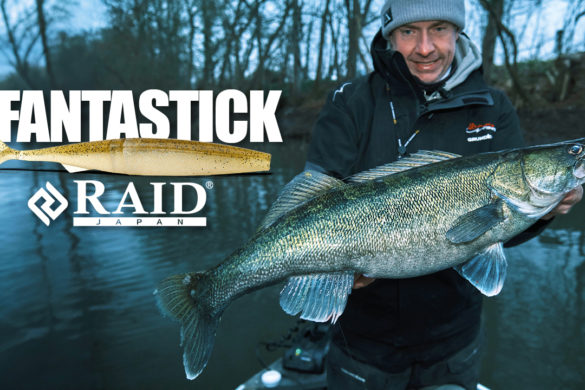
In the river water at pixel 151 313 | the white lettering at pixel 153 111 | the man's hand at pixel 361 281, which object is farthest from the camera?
the white lettering at pixel 153 111

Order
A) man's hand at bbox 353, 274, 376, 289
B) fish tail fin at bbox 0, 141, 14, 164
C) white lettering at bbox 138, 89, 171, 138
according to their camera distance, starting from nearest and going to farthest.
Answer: man's hand at bbox 353, 274, 376, 289 → fish tail fin at bbox 0, 141, 14, 164 → white lettering at bbox 138, 89, 171, 138

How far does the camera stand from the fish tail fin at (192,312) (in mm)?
2006

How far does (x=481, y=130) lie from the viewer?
2.26 meters

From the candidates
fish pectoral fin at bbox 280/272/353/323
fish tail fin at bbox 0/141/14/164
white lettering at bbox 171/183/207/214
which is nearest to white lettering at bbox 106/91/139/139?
white lettering at bbox 171/183/207/214

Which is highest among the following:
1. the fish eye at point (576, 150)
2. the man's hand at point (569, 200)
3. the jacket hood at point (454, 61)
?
the jacket hood at point (454, 61)

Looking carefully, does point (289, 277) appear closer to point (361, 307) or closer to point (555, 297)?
point (361, 307)

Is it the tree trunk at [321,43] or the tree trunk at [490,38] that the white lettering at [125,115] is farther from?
the tree trunk at [321,43]

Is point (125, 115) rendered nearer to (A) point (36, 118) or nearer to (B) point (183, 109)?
(B) point (183, 109)

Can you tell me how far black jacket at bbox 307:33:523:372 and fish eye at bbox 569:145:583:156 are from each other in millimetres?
316

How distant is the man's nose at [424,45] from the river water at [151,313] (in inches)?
102

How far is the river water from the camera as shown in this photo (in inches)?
186

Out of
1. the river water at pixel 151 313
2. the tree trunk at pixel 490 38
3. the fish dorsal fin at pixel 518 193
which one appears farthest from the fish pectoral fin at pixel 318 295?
the tree trunk at pixel 490 38

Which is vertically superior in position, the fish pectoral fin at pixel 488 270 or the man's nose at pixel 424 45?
the man's nose at pixel 424 45

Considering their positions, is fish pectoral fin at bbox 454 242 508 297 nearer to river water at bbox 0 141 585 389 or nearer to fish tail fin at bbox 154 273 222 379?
fish tail fin at bbox 154 273 222 379
